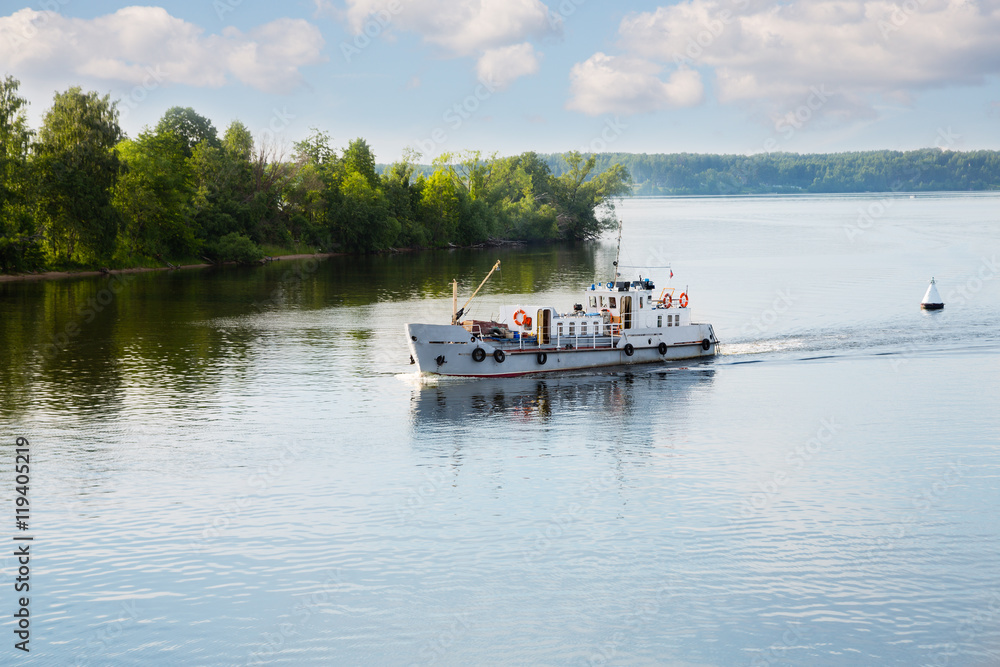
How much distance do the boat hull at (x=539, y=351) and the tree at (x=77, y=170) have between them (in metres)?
83.6

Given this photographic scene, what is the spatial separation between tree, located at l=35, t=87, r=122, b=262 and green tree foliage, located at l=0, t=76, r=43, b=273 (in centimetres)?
202

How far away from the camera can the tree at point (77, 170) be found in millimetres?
123688

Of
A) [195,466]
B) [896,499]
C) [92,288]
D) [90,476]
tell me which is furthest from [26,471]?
[92,288]

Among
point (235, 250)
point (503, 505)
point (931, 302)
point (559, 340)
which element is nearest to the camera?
point (503, 505)

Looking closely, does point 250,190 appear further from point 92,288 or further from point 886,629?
point 886,629

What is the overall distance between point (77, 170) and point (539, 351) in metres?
88.6

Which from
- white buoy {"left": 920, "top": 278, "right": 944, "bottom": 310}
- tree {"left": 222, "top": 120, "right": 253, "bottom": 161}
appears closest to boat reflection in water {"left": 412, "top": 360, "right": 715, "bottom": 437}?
white buoy {"left": 920, "top": 278, "right": 944, "bottom": 310}

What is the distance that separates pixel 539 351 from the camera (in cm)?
6506

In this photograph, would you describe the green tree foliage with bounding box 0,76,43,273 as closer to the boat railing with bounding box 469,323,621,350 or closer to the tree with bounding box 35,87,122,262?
the tree with bounding box 35,87,122,262

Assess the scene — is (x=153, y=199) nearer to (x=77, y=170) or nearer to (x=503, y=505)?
(x=77, y=170)

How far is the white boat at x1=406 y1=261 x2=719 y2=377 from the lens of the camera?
62.9 m

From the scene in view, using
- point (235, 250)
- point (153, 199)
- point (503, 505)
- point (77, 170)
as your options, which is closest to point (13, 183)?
point (77, 170)

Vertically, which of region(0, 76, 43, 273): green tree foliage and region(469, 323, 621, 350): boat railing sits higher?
region(0, 76, 43, 273): green tree foliage

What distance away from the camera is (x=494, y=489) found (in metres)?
39.7
